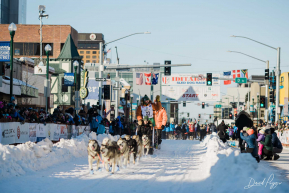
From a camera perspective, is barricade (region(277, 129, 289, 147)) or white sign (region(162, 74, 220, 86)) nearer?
barricade (region(277, 129, 289, 147))

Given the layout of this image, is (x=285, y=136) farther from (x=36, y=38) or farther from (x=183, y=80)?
(x=183, y=80)

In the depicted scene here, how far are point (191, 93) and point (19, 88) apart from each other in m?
48.4

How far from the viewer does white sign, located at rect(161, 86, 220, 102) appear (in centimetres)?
7531

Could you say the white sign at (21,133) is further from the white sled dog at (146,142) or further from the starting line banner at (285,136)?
the starting line banner at (285,136)

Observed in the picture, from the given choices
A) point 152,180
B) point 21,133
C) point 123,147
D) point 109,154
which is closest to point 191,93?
point 21,133

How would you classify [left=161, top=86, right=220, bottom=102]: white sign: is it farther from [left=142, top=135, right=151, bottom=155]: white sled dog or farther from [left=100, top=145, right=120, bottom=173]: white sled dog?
[left=100, top=145, right=120, bottom=173]: white sled dog

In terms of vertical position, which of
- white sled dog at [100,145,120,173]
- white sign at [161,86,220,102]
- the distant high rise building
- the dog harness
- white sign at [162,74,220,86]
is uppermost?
the distant high rise building

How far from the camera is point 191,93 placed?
7525 centimetres

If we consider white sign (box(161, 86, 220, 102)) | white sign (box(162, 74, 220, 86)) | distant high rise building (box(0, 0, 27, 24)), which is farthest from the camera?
white sign (box(161, 86, 220, 102))

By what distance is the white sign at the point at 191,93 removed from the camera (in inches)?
2965

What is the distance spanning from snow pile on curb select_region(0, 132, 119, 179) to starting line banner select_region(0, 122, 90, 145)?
1.18 metres

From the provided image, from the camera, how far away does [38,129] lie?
1723 cm

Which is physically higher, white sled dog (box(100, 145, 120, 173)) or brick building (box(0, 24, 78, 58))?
brick building (box(0, 24, 78, 58))

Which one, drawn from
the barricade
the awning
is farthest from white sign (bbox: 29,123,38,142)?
the barricade
